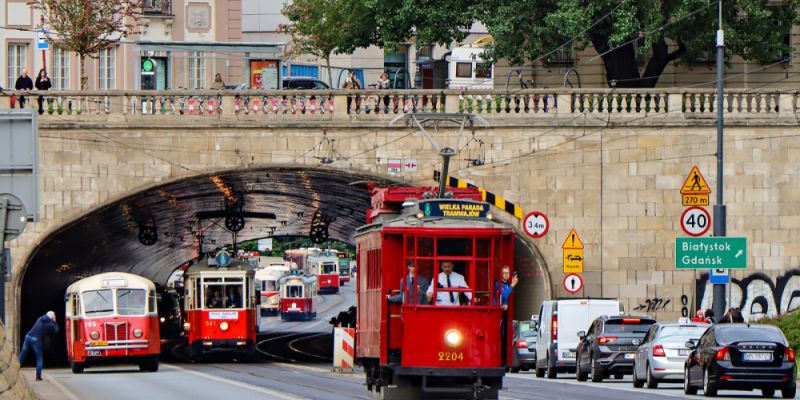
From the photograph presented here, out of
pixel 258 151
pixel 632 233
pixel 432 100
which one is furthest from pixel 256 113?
pixel 632 233

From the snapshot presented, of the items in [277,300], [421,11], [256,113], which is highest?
[421,11]

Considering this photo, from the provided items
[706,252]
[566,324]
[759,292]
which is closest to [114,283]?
[566,324]

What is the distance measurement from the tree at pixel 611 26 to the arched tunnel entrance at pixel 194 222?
18.8 ft

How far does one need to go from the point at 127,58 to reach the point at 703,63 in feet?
71.8

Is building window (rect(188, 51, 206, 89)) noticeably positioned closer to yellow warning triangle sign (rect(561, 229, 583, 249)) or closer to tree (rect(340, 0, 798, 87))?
tree (rect(340, 0, 798, 87))

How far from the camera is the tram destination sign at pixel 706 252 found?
3906cm

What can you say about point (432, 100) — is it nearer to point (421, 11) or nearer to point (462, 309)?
point (421, 11)

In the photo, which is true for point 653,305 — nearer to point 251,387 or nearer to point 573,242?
point 573,242

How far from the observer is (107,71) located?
65000mm

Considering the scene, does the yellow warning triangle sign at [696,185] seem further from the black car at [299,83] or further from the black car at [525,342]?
the black car at [299,83]

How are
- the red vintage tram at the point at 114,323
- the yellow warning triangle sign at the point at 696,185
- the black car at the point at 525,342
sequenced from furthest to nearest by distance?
the black car at the point at 525,342 < the red vintage tram at the point at 114,323 < the yellow warning triangle sign at the point at 696,185

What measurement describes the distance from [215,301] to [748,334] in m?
26.3

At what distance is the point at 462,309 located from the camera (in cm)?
2498

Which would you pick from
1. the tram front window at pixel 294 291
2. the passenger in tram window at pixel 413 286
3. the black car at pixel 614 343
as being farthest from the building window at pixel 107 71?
the tram front window at pixel 294 291
